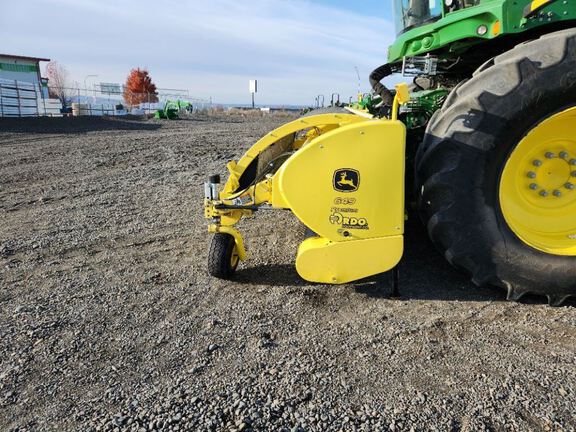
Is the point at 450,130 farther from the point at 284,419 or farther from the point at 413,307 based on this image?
→ the point at 284,419

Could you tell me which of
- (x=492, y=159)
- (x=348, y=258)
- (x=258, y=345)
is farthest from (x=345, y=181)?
(x=258, y=345)

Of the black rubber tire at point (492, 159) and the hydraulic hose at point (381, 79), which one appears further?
the hydraulic hose at point (381, 79)

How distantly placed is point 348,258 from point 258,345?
847mm

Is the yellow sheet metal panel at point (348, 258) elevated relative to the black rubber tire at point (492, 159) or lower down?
lower down

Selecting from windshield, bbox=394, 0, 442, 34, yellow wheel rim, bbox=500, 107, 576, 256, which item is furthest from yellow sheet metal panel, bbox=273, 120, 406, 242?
windshield, bbox=394, 0, 442, 34

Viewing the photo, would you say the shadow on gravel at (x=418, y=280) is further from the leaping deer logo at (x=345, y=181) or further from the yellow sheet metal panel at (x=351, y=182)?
the leaping deer logo at (x=345, y=181)

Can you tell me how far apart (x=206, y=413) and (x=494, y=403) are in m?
1.28

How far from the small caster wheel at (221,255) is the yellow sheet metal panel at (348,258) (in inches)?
24.6

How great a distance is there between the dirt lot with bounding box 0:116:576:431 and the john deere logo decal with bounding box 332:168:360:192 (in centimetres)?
75

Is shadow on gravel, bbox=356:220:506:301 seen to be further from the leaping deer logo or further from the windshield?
the windshield

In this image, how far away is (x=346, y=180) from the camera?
3.00m

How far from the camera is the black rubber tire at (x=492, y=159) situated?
9.14ft

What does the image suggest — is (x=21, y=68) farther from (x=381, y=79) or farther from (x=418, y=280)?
(x=418, y=280)

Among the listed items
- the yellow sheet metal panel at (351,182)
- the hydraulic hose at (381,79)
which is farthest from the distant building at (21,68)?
the yellow sheet metal panel at (351,182)
